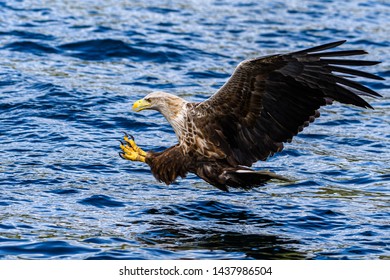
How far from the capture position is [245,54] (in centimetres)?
1518

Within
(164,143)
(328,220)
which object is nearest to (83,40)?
(164,143)

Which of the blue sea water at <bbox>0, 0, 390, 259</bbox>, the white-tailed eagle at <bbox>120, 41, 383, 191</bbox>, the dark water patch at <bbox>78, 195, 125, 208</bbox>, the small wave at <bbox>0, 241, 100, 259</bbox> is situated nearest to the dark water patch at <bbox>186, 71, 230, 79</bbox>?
the blue sea water at <bbox>0, 0, 390, 259</bbox>

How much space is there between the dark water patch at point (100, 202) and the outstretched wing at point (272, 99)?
115cm

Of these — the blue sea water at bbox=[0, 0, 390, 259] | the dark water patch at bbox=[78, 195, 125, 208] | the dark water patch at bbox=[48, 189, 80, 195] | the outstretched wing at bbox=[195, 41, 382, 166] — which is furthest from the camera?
the dark water patch at bbox=[48, 189, 80, 195]

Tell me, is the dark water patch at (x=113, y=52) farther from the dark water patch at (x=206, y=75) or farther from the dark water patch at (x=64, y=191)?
the dark water patch at (x=64, y=191)

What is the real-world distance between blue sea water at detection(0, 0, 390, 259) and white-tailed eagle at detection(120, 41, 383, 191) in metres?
0.43

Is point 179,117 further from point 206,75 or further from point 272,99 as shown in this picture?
point 206,75

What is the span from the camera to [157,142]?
1112 centimetres

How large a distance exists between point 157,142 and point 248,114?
258 centimetres

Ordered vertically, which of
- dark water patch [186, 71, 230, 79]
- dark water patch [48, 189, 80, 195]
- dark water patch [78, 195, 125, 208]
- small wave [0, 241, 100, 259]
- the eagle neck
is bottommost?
dark water patch [78, 195, 125, 208]

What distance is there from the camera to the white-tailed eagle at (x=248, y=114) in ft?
27.3

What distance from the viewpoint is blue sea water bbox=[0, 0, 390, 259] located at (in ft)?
26.2

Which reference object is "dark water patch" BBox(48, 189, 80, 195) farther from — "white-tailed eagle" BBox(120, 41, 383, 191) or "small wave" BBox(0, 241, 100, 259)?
"small wave" BBox(0, 241, 100, 259)

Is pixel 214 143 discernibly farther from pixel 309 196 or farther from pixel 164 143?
pixel 164 143
